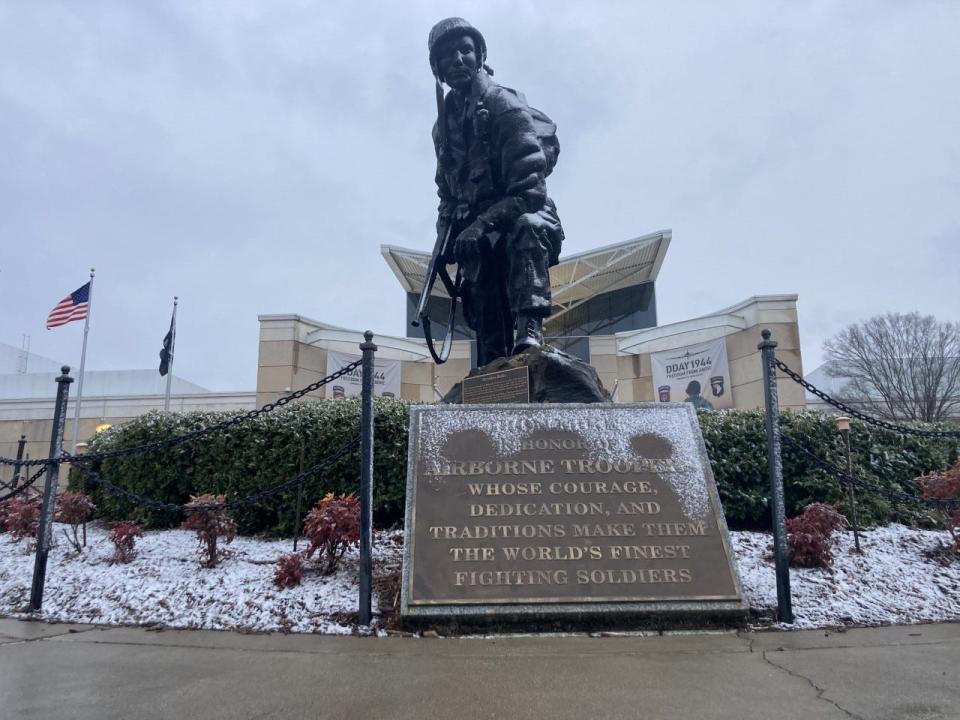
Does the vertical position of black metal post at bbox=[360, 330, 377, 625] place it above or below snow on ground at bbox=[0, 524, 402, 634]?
above

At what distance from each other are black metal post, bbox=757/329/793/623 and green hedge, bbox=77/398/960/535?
204 centimetres

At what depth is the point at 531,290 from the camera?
619 centimetres

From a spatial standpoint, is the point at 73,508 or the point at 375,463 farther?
the point at 375,463

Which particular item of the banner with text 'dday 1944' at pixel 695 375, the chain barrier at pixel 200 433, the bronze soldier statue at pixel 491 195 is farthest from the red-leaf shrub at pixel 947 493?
the banner with text 'dday 1944' at pixel 695 375

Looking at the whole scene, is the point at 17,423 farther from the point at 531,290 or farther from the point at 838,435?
the point at 838,435

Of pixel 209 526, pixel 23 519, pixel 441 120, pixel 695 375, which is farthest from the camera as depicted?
pixel 695 375

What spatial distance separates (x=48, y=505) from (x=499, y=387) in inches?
146

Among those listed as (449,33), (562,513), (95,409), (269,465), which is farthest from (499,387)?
(95,409)

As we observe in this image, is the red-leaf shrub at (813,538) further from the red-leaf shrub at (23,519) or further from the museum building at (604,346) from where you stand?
the museum building at (604,346)

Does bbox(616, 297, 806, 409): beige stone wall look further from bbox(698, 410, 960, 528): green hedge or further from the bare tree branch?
bbox(698, 410, 960, 528): green hedge

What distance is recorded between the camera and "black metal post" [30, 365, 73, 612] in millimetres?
4422

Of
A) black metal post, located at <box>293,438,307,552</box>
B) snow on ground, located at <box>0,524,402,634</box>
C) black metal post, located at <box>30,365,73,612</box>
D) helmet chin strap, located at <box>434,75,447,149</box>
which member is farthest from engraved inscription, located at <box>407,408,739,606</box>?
helmet chin strap, located at <box>434,75,447,149</box>

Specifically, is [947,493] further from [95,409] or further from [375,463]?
[95,409]

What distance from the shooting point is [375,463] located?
616 centimetres
